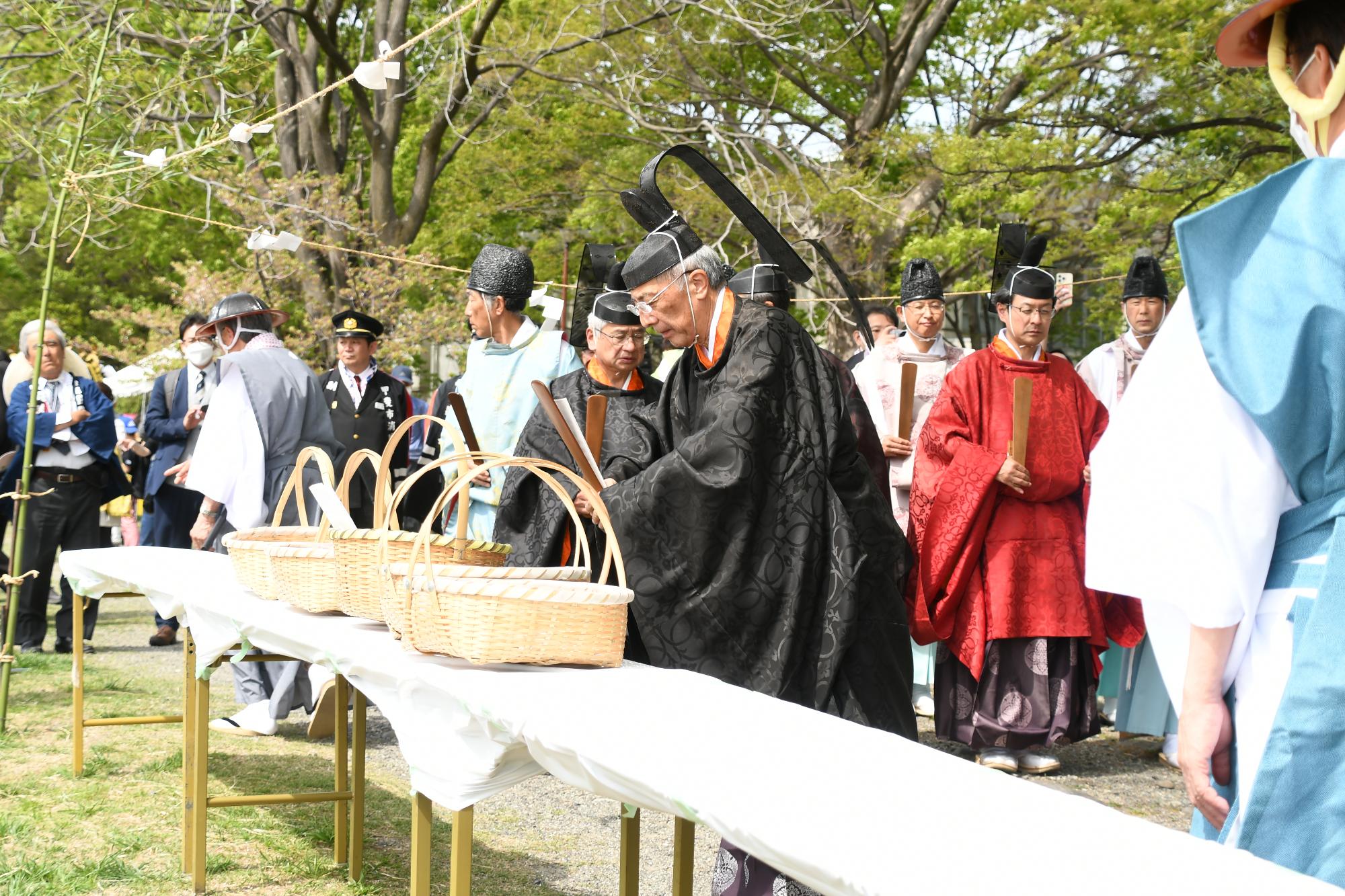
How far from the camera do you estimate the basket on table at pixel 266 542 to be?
3461 millimetres

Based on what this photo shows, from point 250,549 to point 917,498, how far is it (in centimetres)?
315

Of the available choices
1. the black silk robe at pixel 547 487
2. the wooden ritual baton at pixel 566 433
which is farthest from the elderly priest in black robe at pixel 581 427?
the wooden ritual baton at pixel 566 433

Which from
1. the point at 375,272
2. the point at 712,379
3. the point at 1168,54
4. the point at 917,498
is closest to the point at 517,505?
the point at 712,379

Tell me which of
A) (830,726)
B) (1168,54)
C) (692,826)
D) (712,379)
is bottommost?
(692,826)

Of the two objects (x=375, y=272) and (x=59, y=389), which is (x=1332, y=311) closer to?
(x=59, y=389)

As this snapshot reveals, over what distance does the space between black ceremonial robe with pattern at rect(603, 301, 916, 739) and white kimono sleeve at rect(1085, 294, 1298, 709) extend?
1246 millimetres

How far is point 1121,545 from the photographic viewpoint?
1737 millimetres

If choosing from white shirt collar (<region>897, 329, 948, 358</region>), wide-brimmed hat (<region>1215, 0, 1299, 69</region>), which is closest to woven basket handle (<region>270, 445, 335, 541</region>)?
→ wide-brimmed hat (<region>1215, 0, 1299, 69</region>)

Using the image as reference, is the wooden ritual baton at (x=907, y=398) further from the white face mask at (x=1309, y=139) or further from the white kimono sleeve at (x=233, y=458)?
the white face mask at (x=1309, y=139)

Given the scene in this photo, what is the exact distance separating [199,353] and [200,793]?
402 cm

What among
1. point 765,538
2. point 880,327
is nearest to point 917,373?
point 880,327

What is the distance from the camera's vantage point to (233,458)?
5570 millimetres

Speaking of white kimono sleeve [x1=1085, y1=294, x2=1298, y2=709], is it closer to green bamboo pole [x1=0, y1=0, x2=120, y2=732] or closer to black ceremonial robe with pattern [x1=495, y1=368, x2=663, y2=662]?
black ceremonial robe with pattern [x1=495, y1=368, x2=663, y2=662]

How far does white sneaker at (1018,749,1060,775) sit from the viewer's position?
554 cm
